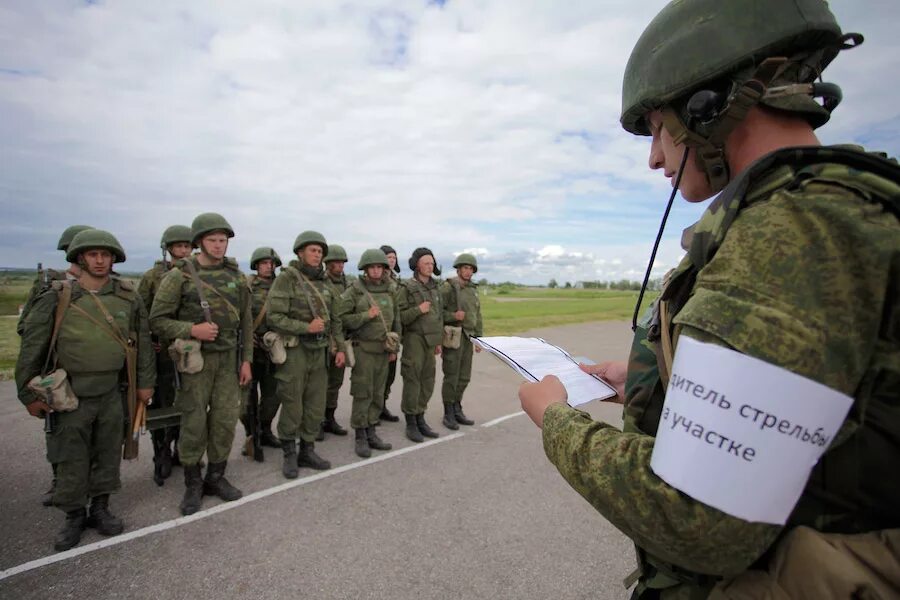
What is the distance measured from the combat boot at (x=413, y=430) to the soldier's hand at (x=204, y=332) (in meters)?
2.66

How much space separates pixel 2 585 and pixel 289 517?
1.70 m

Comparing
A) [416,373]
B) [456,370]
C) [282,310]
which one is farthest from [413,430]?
[282,310]

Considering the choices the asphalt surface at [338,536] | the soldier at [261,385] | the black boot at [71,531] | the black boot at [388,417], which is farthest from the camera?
the black boot at [388,417]

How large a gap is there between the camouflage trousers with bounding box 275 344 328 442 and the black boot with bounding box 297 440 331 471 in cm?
7

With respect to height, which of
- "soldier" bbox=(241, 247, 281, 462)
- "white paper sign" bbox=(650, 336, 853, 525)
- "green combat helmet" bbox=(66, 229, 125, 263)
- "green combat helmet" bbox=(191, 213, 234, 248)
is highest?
"green combat helmet" bbox=(191, 213, 234, 248)

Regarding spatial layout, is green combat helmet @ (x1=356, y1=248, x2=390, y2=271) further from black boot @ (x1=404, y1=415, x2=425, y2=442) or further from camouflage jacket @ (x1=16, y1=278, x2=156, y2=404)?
camouflage jacket @ (x1=16, y1=278, x2=156, y2=404)

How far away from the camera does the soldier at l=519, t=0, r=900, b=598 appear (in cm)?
70

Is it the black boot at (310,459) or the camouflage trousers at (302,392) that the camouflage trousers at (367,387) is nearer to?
the camouflage trousers at (302,392)

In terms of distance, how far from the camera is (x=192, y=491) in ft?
13.2

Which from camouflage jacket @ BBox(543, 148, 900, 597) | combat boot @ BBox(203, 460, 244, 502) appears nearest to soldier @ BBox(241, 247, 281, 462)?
combat boot @ BBox(203, 460, 244, 502)

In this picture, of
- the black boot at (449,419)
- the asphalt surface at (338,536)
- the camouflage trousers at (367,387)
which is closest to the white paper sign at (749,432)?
the asphalt surface at (338,536)

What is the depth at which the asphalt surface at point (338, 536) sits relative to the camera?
292 centimetres

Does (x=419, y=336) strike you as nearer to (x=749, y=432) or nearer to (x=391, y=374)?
(x=391, y=374)

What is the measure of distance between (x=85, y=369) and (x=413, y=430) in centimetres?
345
